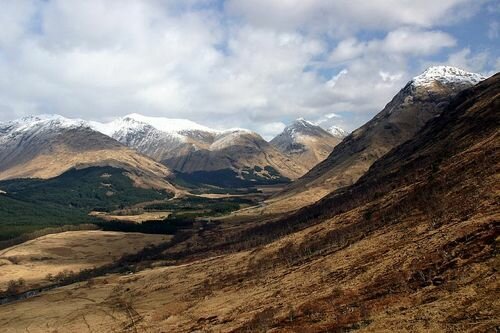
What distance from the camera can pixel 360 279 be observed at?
3639 inches

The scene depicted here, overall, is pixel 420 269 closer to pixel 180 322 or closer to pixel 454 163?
pixel 180 322

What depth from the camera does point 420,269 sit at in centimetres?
8081

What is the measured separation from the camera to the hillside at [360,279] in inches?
2547

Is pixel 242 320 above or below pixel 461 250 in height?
below

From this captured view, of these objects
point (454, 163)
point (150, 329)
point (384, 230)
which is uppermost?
point (454, 163)

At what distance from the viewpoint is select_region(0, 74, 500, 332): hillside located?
6469cm

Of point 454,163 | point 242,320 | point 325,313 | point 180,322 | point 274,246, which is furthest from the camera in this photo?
point 274,246

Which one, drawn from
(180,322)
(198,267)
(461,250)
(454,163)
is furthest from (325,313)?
(198,267)

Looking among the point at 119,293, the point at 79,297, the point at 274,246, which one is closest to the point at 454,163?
the point at 274,246

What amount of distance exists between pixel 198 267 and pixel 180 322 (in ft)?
239

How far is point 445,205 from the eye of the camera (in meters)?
116

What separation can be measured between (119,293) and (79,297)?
1645cm

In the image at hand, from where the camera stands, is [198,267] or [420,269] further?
[198,267]

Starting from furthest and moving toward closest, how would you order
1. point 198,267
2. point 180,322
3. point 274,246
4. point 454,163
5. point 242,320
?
point 198,267
point 274,246
point 454,163
point 180,322
point 242,320
